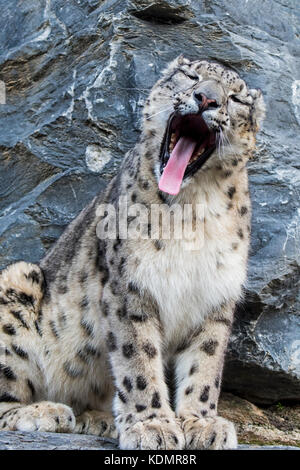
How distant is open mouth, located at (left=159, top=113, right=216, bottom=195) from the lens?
5.33 m

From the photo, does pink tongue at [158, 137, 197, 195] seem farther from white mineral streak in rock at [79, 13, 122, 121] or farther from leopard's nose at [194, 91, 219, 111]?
white mineral streak in rock at [79, 13, 122, 121]

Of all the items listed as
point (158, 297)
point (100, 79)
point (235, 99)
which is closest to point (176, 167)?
point (235, 99)

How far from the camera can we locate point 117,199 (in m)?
5.78

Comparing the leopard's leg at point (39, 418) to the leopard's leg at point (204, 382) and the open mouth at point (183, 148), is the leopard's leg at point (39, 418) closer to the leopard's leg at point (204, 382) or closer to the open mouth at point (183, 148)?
the leopard's leg at point (204, 382)

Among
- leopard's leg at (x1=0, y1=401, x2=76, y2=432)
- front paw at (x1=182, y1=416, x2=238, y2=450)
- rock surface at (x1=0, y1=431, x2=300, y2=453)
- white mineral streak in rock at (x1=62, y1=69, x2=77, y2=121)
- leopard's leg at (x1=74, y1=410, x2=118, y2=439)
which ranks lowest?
leopard's leg at (x1=74, y1=410, x2=118, y2=439)

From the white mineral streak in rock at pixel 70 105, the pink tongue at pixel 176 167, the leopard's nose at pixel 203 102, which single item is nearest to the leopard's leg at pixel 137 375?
the pink tongue at pixel 176 167

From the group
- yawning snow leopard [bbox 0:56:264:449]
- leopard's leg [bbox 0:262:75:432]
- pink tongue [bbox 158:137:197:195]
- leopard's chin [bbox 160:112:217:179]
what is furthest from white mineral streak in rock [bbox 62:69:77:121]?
pink tongue [bbox 158:137:197:195]

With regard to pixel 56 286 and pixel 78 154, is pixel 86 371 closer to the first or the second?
pixel 56 286

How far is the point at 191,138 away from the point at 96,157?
207 cm

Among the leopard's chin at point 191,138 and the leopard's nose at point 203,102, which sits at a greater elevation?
the leopard's nose at point 203,102

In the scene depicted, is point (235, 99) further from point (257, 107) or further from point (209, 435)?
point (209, 435)

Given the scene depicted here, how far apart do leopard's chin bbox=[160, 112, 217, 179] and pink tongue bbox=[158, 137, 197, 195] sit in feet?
0.11

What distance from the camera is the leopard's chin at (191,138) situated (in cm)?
537
